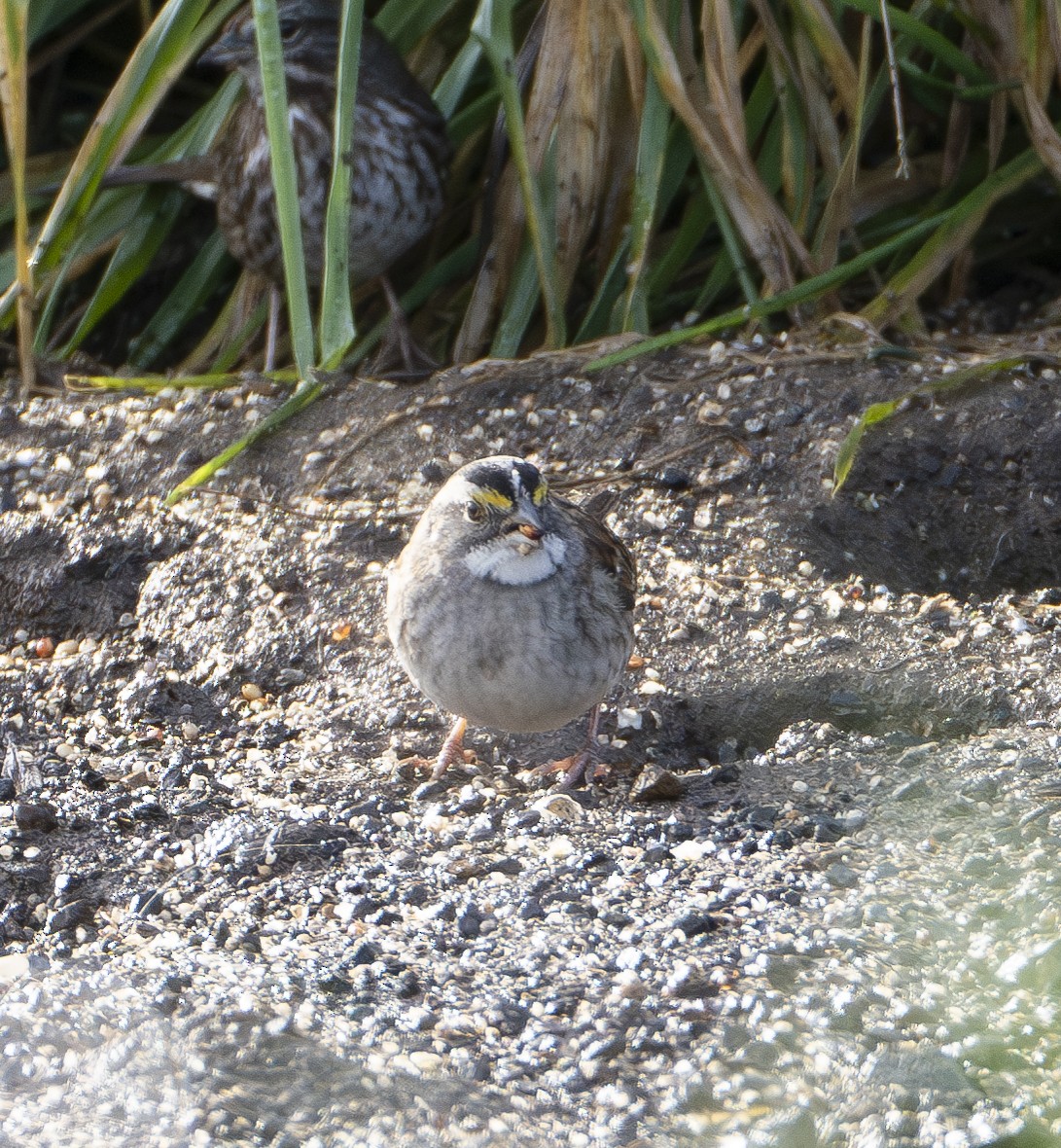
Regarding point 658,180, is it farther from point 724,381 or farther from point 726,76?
point 724,381

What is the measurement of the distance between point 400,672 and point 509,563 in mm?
712

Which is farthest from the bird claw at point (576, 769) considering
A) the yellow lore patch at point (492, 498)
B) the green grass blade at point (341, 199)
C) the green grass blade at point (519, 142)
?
the green grass blade at point (519, 142)

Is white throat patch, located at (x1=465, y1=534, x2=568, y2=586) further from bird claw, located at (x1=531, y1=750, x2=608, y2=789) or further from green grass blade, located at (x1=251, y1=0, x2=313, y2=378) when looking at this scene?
green grass blade, located at (x1=251, y1=0, x2=313, y2=378)

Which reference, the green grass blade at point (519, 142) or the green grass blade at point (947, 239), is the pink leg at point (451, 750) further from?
the green grass blade at point (947, 239)

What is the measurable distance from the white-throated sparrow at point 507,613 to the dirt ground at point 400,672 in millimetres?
281

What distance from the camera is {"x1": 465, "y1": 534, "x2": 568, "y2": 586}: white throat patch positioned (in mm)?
3520

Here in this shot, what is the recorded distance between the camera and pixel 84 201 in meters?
4.79

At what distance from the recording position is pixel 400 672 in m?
4.11

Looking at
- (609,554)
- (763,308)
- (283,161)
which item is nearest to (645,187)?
(763,308)

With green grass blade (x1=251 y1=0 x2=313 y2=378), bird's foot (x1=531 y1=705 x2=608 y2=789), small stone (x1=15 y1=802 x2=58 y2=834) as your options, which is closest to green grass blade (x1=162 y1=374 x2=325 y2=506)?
green grass blade (x1=251 y1=0 x2=313 y2=378)

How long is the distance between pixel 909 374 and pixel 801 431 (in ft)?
1.50

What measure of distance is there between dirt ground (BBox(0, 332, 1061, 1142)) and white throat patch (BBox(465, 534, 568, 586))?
544 mm

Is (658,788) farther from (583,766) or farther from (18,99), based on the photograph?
(18,99)

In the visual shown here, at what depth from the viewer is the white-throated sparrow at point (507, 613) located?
3.49m
